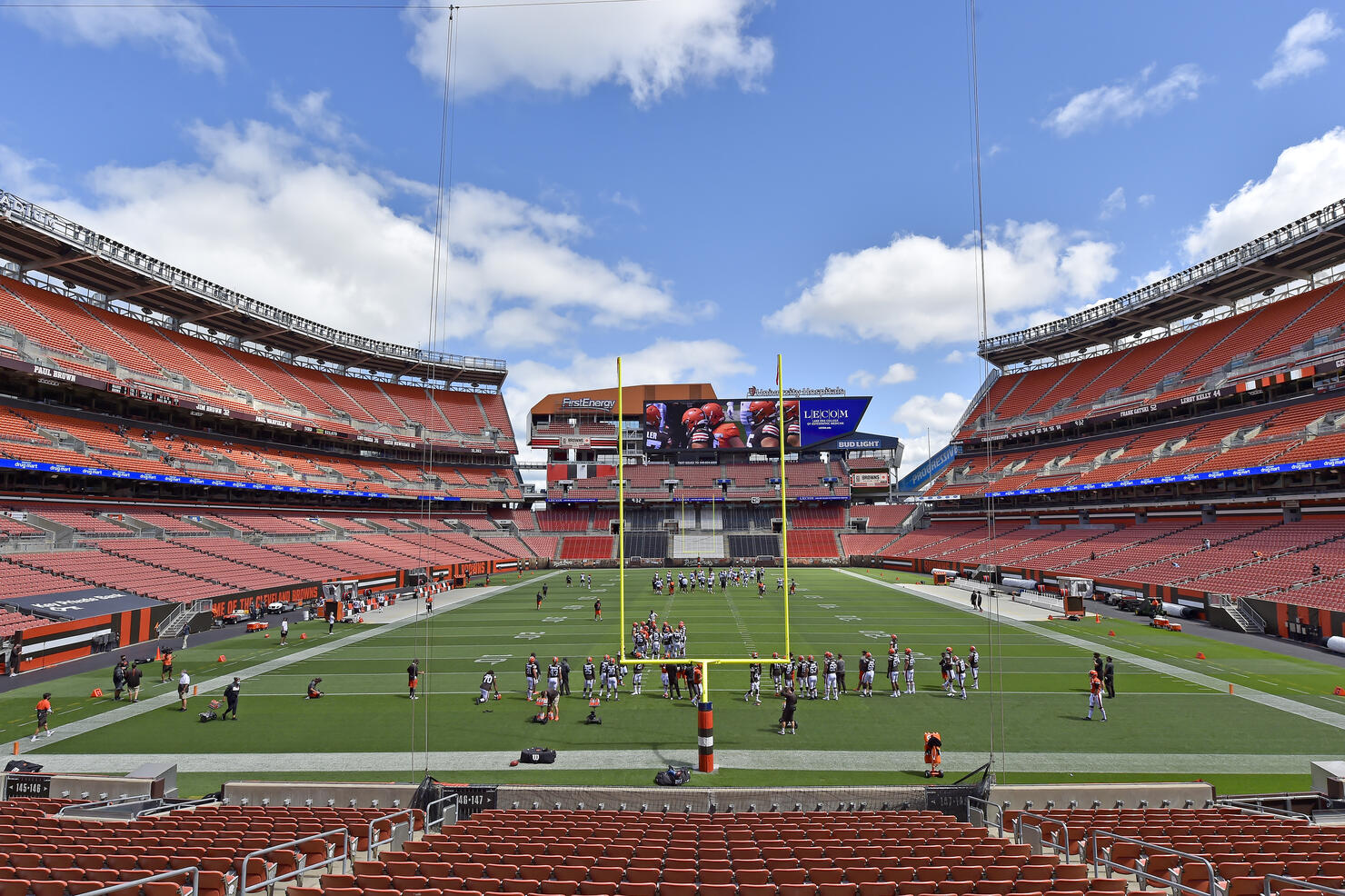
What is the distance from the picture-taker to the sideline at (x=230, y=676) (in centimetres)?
1471

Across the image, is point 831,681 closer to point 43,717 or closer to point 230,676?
point 230,676

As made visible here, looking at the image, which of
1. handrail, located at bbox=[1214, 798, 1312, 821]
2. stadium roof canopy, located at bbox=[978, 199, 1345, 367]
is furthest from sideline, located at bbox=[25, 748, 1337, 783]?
stadium roof canopy, located at bbox=[978, 199, 1345, 367]

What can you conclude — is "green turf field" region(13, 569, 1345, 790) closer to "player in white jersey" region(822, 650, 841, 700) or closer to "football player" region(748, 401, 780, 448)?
"player in white jersey" region(822, 650, 841, 700)

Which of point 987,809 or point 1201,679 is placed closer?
point 987,809

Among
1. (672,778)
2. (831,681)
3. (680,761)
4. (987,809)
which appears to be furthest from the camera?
(831,681)

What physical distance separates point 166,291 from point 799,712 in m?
52.0

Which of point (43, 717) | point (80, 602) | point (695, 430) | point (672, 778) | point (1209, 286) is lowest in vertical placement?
point (672, 778)

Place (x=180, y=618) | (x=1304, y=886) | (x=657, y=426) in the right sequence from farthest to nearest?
(x=657, y=426)
(x=180, y=618)
(x=1304, y=886)

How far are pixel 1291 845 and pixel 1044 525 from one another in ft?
163

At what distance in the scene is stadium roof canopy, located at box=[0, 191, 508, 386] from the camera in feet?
120

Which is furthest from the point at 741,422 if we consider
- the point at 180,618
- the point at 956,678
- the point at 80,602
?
the point at 80,602

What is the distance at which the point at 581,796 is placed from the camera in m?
10.4

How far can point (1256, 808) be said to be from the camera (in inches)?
395

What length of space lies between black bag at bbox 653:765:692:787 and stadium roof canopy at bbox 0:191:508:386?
887 inches
